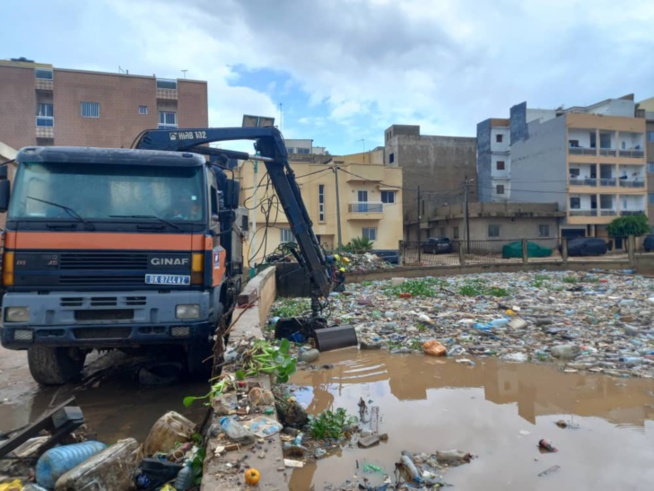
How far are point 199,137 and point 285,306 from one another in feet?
16.6

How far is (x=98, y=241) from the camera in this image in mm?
4344

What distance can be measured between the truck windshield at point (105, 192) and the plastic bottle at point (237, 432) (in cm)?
237

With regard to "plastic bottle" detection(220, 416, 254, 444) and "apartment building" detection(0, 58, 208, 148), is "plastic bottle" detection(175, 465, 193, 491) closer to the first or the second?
"plastic bottle" detection(220, 416, 254, 444)

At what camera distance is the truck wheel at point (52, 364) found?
196 inches

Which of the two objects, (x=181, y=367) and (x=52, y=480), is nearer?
(x=52, y=480)

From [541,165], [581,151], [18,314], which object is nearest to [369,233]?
[541,165]

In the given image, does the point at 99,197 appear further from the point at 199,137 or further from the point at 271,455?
the point at 271,455

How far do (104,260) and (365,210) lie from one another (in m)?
26.6

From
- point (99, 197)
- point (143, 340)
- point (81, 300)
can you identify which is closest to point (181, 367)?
point (143, 340)

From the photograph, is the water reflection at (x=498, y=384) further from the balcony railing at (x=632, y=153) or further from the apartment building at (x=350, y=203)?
the balcony railing at (x=632, y=153)

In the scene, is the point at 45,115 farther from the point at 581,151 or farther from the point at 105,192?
the point at 581,151

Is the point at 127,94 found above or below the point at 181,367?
above

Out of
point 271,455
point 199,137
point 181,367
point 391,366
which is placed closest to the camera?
point 271,455

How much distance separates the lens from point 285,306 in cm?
1062
